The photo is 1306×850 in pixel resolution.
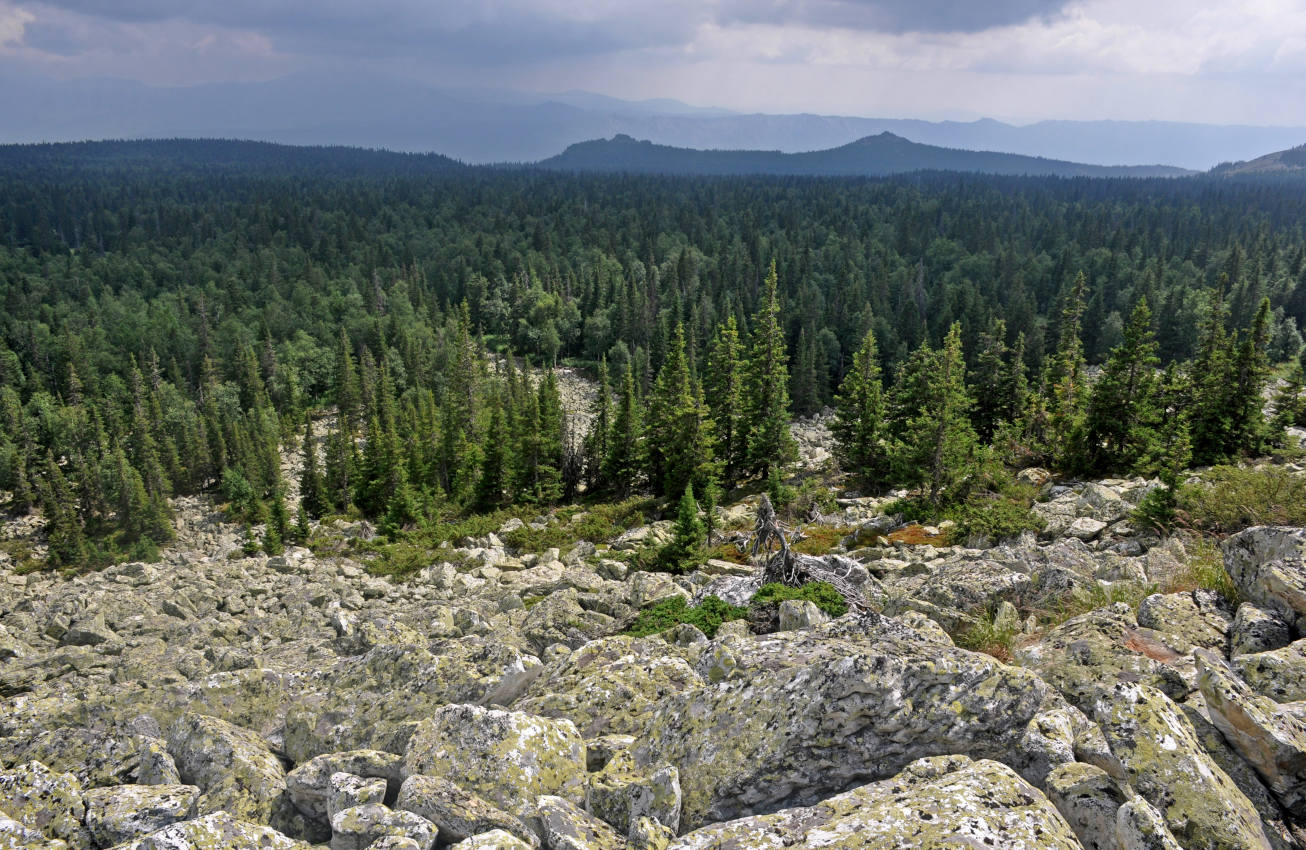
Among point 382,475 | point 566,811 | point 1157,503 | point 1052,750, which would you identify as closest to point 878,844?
point 1052,750

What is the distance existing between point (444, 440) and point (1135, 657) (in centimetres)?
5671

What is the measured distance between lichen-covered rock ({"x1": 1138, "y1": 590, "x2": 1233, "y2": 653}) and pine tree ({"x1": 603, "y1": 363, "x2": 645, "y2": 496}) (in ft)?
123

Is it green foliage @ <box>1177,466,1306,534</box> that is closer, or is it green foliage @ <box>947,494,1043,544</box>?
green foliage @ <box>1177,466,1306,534</box>

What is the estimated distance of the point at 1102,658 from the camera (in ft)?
26.2

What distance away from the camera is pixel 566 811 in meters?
6.58

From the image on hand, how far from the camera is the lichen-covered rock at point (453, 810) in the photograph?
21.4ft

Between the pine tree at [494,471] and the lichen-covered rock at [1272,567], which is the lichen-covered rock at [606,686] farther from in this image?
the pine tree at [494,471]

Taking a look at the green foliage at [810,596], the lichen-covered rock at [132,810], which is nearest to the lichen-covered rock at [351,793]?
the lichen-covered rock at [132,810]

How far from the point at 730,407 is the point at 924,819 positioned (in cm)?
4185

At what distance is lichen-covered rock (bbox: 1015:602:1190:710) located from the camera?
747 cm

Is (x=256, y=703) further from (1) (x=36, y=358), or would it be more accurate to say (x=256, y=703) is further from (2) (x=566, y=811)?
(1) (x=36, y=358)

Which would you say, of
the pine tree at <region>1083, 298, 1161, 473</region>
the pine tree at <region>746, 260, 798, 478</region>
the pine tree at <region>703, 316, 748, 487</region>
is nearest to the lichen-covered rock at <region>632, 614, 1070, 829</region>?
the pine tree at <region>1083, 298, 1161, 473</region>

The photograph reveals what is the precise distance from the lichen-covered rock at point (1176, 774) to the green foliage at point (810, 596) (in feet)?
22.7

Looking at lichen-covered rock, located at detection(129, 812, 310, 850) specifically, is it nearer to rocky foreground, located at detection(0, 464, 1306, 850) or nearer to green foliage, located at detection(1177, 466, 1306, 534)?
rocky foreground, located at detection(0, 464, 1306, 850)
